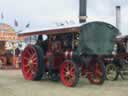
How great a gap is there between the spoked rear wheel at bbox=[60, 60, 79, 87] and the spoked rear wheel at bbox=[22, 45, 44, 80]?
1.41 meters

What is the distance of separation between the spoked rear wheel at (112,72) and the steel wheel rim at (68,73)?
3.16m

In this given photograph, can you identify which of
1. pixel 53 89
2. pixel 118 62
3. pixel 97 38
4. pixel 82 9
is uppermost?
pixel 82 9

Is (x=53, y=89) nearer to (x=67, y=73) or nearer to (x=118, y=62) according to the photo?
(x=67, y=73)

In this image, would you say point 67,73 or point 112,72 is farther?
point 112,72

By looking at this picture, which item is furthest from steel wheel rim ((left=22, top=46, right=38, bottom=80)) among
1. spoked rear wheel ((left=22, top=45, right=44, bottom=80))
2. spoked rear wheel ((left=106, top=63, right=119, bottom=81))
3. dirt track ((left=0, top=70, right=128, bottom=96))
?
spoked rear wheel ((left=106, top=63, right=119, bottom=81))

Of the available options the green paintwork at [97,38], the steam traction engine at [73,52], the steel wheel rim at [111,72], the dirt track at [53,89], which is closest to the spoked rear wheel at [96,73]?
the steam traction engine at [73,52]

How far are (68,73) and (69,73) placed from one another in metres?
0.06

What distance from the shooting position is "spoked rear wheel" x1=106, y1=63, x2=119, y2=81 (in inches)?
706

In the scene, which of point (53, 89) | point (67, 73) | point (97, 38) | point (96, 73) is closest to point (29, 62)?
point (67, 73)

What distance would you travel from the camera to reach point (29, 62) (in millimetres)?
17375

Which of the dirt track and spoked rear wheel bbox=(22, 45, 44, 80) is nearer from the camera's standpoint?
the dirt track

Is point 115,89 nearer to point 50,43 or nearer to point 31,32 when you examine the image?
point 50,43

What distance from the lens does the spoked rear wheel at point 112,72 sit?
58.9 ft

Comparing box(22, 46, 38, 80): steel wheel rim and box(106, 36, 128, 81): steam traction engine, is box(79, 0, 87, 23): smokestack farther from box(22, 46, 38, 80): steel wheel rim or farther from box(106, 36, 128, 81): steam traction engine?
box(22, 46, 38, 80): steel wheel rim
